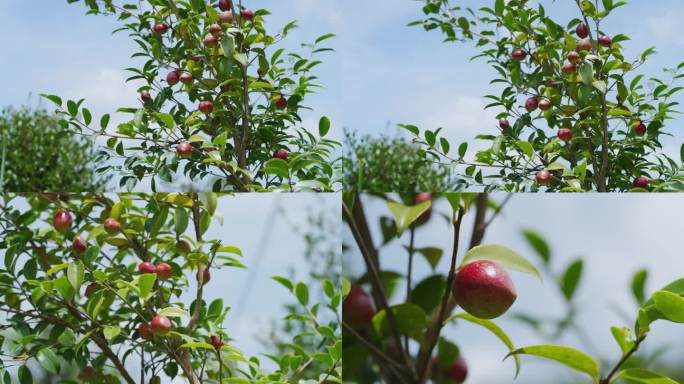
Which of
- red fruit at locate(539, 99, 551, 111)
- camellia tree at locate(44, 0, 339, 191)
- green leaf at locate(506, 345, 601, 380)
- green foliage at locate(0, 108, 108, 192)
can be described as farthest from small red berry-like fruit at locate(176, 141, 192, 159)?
green foliage at locate(0, 108, 108, 192)

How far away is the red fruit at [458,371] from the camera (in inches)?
27.9

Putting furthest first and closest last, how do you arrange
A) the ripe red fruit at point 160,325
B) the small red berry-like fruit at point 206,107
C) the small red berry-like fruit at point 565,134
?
the small red berry-like fruit at point 565,134, the small red berry-like fruit at point 206,107, the ripe red fruit at point 160,325

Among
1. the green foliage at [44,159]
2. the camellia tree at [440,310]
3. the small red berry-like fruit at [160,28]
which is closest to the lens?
the camellia tree at [440,310]

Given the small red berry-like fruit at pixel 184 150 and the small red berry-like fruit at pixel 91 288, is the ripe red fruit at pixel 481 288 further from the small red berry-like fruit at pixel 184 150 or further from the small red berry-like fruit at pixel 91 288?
the small red berry-like fruit at pixel 184 150

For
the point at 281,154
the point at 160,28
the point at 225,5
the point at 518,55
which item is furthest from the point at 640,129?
the point at 160,28

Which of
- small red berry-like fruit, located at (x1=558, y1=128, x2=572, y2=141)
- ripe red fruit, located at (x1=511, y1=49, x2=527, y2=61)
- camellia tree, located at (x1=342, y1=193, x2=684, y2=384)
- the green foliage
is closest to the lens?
camellia tree, located at (x1=342, y1=193, x2=684, y2=384)

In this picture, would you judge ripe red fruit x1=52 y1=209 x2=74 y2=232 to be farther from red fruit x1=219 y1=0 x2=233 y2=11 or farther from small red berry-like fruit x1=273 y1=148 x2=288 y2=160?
red fruit x1=219 y1=0 x2=233 y2=11

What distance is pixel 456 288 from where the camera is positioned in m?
0.69

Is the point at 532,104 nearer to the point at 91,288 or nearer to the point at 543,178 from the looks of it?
the point at 543,178

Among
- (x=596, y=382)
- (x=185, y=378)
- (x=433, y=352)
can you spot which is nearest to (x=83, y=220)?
(x=185, y=378)

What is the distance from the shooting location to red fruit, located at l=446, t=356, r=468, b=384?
709 millimetres

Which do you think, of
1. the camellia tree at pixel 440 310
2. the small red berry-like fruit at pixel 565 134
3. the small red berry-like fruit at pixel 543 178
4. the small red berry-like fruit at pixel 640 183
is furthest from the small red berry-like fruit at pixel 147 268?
the small red berry-like fruit at pixel 640 183

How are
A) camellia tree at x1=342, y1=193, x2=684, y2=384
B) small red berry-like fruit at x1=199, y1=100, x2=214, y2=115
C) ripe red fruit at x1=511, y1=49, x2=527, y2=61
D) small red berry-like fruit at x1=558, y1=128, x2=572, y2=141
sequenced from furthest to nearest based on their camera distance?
ripe red fruit at x1=511, y1=49, x2=527, y2=61
small red berry-like fruit at x1=558, y1=128, x2=572, y2=141
small red berry-like fruit at x1=199, y1=100, x2=214, y2=115
camellia tree at x1=342, y1=193, x2=684, y2=384

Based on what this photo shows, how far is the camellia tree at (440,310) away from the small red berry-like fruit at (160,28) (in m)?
1.60
